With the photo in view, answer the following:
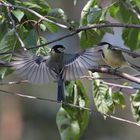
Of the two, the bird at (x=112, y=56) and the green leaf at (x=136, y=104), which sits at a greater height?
the bird at (x=112, y=56)

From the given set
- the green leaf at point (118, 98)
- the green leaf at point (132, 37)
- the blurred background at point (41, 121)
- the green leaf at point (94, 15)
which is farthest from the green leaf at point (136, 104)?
the blurred background at point (41, 121)

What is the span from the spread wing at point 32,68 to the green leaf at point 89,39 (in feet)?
0.44

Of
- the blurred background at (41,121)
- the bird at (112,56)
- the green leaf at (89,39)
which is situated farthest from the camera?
the blurred background at (41,121)

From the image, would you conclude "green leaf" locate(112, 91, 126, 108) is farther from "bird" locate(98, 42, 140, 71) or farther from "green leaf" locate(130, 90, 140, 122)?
"bird" locate(98, 42, 140, 71)

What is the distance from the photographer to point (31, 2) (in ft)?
5.41

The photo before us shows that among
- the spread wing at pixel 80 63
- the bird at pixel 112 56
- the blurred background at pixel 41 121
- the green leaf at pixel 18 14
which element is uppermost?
the green leaf at pixel 18 14

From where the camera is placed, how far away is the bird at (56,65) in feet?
4.57

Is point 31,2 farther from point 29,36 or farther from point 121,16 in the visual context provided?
point 121,16

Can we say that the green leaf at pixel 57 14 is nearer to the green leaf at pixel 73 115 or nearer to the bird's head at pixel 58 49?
the bird's head at pixel 58 49

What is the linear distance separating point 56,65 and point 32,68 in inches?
4.2

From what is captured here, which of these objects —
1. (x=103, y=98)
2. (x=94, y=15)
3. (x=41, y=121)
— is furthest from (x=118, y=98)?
(x=41, y=121)

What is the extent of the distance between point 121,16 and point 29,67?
320 mm

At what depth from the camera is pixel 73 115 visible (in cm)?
159

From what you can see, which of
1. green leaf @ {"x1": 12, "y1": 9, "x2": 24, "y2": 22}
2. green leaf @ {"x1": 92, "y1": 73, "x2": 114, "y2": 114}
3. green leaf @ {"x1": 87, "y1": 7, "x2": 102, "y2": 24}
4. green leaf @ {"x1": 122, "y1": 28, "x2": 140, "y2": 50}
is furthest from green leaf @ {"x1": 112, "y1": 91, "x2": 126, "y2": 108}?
green leaf @ {"x1": 12, "y1": 9, "x2": 24, "y2": 22}
